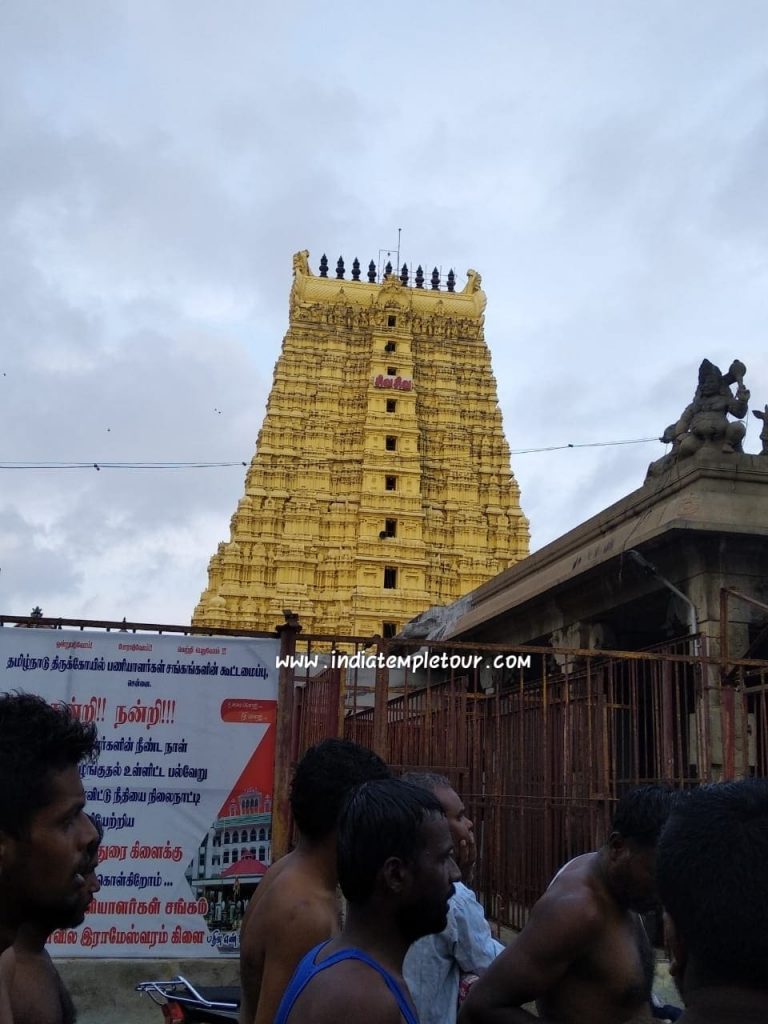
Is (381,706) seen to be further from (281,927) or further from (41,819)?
(41,819)

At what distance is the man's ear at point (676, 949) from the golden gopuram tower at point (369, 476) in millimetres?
35275

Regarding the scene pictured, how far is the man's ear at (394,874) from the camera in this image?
86.4 inches

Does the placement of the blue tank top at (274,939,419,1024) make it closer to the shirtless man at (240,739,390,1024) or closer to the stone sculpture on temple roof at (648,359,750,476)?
the shirtless man at (240,739,390,1024)

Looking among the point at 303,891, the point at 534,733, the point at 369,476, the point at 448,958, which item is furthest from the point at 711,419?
the point at 369,476

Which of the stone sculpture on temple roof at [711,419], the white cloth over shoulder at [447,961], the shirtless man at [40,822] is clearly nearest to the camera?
the shirtless man at [40,822]

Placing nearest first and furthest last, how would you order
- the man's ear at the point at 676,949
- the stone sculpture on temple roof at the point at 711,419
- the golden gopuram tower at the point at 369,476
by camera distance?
the man's ear at the point at 676,949
the stone sculpture on temple roof at the point at 711,419
the golden gopuram tower at the point at 369,476

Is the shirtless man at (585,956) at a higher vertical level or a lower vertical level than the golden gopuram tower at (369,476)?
lower

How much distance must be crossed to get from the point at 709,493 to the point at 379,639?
4449 millimetres

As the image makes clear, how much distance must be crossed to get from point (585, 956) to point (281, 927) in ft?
2.65

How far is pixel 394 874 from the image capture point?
7.24 ft

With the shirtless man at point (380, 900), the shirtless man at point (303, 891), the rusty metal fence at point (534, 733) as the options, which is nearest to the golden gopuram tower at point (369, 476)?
the rusty metal fence at point (534, 733)

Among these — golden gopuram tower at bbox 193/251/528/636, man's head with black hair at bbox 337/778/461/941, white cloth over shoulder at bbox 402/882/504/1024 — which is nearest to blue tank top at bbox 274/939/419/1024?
man's head with black hair at bbox 337/778/461/941

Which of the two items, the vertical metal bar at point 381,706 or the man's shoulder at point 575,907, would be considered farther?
the vertical metal bar at point 381,706

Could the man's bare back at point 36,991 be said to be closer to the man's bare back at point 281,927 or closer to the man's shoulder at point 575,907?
the man's bare back at point 281,927
